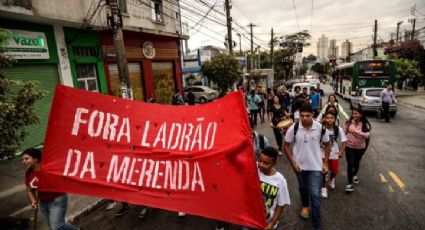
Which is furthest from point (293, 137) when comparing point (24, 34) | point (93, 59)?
point (93, 59)

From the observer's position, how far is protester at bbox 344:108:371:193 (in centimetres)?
520

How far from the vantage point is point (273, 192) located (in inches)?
119

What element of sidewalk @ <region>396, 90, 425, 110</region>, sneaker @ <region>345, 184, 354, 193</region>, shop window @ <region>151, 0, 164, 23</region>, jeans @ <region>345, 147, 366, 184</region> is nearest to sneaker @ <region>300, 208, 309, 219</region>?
sneaker @ <region>345, 184, 354, 193</region>

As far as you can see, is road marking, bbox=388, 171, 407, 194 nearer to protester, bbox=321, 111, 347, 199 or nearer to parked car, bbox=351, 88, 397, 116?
protester, bbox=321, 111, 347, 199

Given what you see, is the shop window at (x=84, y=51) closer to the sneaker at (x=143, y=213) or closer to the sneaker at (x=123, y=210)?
the sneaker at (x=123, y=210)

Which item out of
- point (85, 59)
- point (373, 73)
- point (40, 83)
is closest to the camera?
point (40, 83)

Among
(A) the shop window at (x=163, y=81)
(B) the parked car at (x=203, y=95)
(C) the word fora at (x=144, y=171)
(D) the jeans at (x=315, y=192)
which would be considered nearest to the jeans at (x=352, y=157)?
(D) the jeans at (x=315, y=192)

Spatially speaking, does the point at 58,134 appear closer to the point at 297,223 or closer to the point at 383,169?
the point at 297,223

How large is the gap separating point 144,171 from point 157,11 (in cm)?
1560

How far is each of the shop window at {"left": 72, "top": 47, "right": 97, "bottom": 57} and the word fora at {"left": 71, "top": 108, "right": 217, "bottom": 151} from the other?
9219 mm

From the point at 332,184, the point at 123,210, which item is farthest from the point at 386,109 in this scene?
the point at 123,210

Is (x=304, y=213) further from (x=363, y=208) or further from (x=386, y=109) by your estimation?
(x=386, y=109)

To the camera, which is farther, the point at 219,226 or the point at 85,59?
the point at 85,59

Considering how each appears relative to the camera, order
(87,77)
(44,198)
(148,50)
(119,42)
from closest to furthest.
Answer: (44,198) < (119,42) < (87,77) < (148,50)
